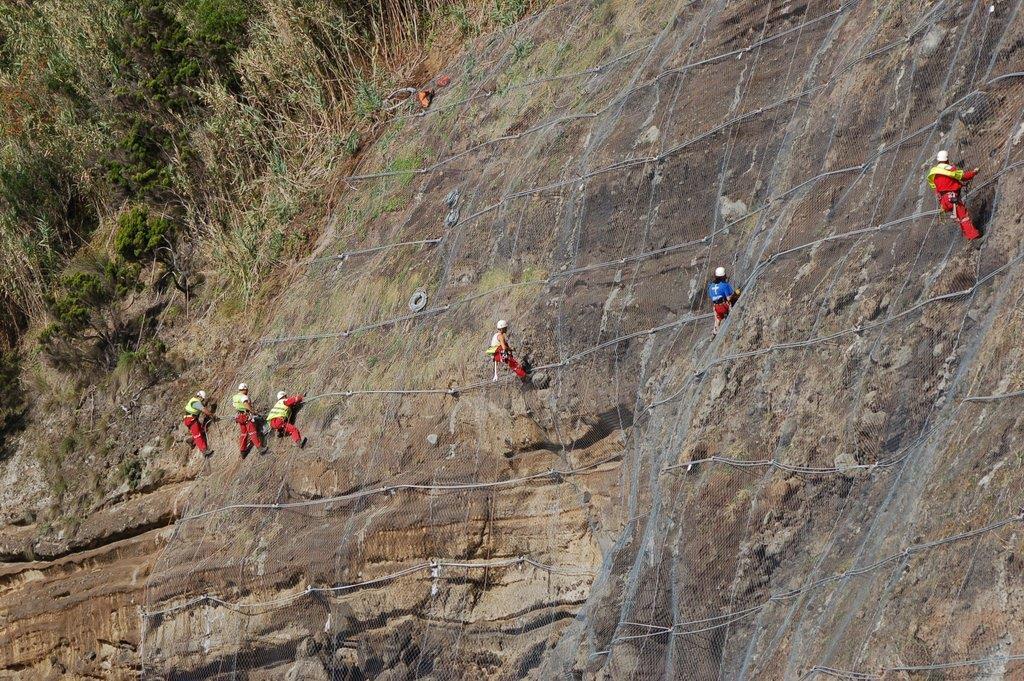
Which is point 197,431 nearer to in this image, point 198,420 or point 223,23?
point 198,420

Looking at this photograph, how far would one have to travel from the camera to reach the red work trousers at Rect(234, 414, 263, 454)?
16.5 m

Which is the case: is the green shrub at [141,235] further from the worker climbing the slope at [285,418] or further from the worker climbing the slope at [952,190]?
the worker climbing the slope at [952,190]

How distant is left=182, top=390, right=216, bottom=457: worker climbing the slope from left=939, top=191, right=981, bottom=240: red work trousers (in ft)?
35.0

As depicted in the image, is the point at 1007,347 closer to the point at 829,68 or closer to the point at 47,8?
the point at 829,68

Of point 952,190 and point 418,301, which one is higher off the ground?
point 952,190

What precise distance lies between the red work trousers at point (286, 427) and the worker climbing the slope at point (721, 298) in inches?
233

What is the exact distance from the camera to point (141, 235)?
2080 cm

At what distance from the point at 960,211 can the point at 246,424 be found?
379 inches

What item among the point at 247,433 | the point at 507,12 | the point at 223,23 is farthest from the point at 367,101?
the point at 247,433

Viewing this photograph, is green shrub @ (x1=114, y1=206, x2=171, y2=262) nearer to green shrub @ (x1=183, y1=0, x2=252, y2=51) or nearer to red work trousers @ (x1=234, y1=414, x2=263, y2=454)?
green shrub @ (x1=183, y1=0, x2=252, y2=51)

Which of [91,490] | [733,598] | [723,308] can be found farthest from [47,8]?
[733,598]

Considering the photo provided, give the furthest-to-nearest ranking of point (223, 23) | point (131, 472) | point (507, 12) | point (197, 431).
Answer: point (223, 23), point (507, 12), point (131, 472), point (197, 431)

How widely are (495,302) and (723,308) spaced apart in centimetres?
334

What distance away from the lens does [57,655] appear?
58.2ft
